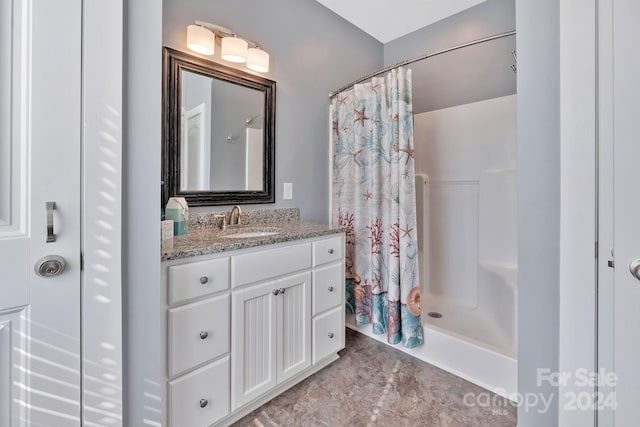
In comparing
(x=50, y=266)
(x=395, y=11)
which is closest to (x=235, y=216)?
(x=50, y=266)

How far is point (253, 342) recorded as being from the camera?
1385 millimetres

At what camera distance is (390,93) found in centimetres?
188

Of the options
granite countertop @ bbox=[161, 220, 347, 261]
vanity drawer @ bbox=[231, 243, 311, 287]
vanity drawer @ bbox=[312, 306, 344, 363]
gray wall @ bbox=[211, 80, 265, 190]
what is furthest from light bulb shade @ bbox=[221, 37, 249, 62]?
vanity drawer @ bbox=[312, 306, 344, 363]

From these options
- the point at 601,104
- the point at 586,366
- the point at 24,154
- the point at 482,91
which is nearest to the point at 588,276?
Result: the point at 586,366

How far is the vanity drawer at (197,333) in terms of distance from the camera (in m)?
1.12

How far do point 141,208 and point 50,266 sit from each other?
0.25 meters

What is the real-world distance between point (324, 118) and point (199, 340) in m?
1.84

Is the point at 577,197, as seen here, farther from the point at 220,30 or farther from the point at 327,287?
the point at 220,30

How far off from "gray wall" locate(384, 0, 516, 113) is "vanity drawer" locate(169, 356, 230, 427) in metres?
2.54

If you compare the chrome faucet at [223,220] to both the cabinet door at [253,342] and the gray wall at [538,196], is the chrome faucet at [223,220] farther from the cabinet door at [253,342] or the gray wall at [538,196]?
the gray wall at [538,196]

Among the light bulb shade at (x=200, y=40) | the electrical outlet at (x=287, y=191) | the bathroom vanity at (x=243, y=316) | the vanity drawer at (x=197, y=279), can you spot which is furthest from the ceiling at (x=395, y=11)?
the vanity drawer at (x=197, y=279)

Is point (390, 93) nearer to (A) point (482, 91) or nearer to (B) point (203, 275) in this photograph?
(A) point (482, 91)

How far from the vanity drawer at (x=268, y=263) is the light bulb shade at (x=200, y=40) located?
120 centimetres

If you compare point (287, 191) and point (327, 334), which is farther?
point (287, 191)
